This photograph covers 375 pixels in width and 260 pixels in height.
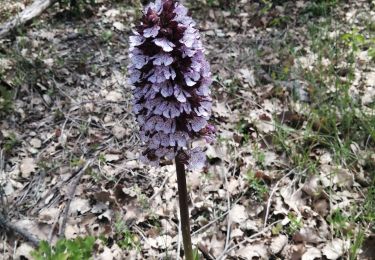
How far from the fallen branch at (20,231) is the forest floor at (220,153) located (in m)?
0.05

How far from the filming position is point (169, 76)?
1.90m

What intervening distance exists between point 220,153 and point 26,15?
3.62 meters

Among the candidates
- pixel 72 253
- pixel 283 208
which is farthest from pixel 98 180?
pixel 283 208

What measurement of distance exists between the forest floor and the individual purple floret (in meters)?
1.18

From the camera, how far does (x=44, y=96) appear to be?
4543 millimetres

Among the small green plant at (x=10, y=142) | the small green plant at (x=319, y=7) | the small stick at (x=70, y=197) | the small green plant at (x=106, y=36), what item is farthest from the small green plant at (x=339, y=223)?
the small green plant at (x=106, y=36)

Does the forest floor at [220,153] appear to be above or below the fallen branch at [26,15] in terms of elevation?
below

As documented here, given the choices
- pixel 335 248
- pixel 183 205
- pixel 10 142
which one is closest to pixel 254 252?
pixel 335 248

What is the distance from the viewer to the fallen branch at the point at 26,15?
5.35 meters

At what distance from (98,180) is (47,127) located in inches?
40.9

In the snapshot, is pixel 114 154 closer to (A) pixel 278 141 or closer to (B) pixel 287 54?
(A) pixel 278 141

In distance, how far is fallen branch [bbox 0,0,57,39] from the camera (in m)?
5.35

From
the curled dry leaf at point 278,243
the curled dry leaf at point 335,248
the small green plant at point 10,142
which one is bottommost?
the curled dry leaf at point 278,243

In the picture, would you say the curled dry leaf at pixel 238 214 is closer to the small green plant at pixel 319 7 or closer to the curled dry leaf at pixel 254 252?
the curled dry leaf at pixel 254 252
